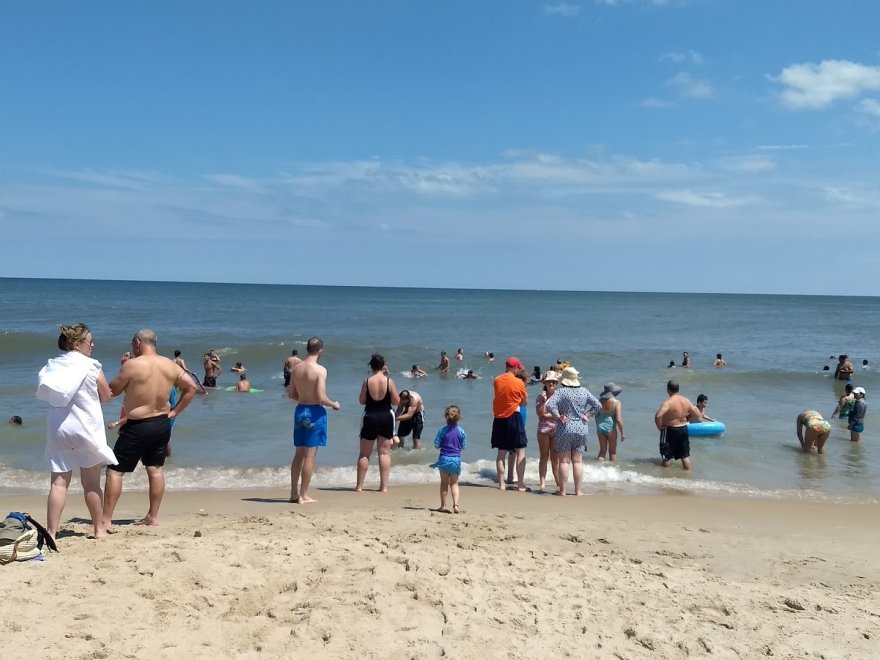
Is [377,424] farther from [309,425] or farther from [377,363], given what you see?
[309,425]

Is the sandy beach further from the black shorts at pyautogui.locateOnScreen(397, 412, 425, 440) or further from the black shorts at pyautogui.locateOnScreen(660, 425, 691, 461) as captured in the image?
the black shorts at pyautogui.locateOnScreen(397, 412, 425, 440)

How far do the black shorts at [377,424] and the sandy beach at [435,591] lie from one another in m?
1.26

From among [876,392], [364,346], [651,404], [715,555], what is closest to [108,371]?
[364,346]

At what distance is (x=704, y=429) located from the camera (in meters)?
12.2

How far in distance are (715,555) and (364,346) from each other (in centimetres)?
2794

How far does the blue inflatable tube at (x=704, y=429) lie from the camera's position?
12.2m

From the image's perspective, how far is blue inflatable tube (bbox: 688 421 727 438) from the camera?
12.2 metres

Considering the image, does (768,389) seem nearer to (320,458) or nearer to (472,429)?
(472,429)

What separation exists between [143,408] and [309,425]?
6.00 feet

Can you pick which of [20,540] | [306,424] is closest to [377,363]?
[306,424]

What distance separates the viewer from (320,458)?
404 inches

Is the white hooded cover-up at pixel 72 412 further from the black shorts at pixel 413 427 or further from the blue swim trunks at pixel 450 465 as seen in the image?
the black shorts at pixel 413 427

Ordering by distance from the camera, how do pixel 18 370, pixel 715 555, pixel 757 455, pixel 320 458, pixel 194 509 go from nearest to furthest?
pixel 715 555
pixel 194 509
pixel 320 458
pixel 757 455
pixel 18 370

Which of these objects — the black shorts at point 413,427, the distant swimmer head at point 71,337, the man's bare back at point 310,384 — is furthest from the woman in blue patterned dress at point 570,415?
the distant swimmer head at point 71,337
